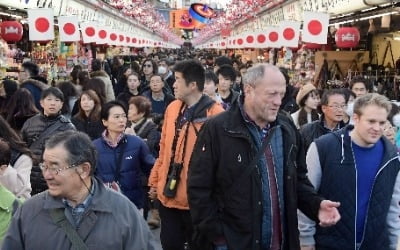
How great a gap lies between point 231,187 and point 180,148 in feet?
3.94

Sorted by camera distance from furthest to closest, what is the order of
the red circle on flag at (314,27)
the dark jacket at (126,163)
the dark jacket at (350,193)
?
the red circle on flag at (314,27) < the dark jacket at (126,163) < the dark jacket at (350,193)

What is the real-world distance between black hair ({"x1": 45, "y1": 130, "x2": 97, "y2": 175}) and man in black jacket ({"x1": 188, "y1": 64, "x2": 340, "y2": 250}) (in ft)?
2.67

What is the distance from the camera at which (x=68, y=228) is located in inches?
109

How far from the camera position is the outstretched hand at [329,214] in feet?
11.6

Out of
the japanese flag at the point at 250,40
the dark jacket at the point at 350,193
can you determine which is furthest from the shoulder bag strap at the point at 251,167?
the japanese flag at the point at 250,40

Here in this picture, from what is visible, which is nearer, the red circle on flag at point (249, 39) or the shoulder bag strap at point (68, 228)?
the shoulder bag strap at point (68, 228)

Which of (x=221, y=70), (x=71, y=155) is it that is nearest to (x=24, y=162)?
(x=71, y=155)

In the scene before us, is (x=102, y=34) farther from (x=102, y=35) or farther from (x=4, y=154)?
(x=4, y=154)

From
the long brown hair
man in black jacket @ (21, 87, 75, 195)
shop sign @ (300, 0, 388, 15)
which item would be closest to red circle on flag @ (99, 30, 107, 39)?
shop sign @ (300, 0, 388, 15)

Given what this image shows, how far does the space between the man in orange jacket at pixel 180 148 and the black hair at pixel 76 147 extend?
5.44 ft

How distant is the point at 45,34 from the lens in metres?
11.9

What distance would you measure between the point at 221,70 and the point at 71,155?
5.34m

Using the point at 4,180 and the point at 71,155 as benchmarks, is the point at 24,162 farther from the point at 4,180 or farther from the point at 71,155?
the point at 71,155

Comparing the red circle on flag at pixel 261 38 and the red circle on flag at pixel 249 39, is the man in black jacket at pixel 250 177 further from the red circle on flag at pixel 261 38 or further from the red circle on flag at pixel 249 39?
the red circle on flag at pixel 249 39
